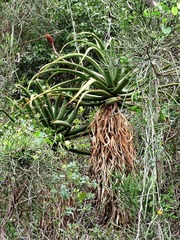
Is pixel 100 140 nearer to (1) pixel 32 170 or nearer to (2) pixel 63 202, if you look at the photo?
(2) pixel 63 202

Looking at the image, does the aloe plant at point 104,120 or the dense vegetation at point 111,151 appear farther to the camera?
the aloe plant at point 104,120

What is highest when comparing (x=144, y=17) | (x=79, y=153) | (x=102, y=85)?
(x=144, y=17)

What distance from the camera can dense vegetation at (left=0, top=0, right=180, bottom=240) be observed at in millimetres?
3016

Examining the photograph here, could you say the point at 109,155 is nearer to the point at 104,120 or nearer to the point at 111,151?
the point at 111,151

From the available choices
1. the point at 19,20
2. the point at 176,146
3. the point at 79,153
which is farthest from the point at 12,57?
the point at 176,146

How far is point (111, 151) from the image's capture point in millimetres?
4059

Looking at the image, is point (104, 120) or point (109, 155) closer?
point (109, 155)

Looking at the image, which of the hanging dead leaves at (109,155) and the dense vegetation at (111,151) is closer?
the dense vegetation at (111,151)

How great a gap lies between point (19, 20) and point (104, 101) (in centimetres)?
277

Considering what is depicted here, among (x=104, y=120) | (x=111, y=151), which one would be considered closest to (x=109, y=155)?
(x=111, y=151)

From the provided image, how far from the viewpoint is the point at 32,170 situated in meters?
3.41

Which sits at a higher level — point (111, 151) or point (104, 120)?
point (104, 120)

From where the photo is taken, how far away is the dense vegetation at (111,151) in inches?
119

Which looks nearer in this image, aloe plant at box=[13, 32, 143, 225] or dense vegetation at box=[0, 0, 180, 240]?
dense vegetation at box=[0, 0, 180, 240]
